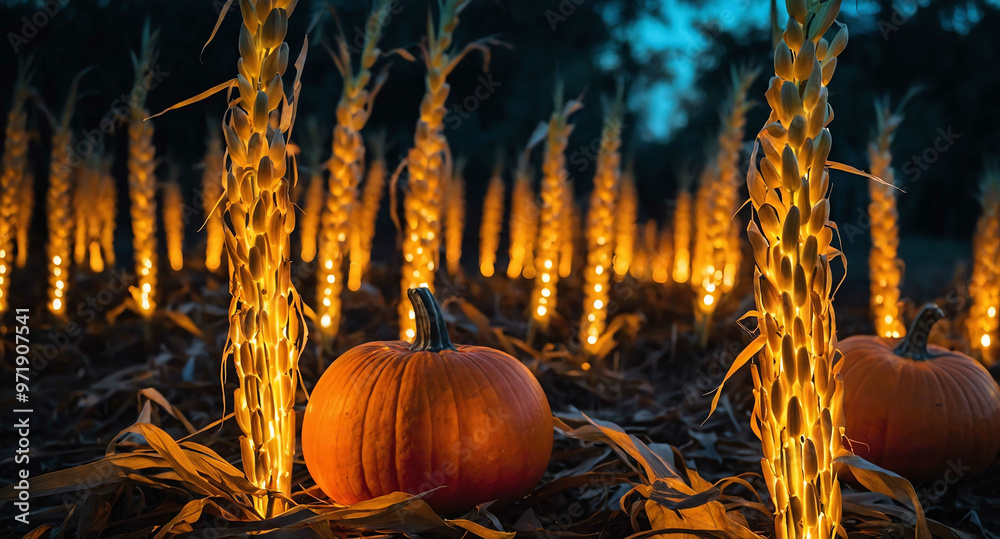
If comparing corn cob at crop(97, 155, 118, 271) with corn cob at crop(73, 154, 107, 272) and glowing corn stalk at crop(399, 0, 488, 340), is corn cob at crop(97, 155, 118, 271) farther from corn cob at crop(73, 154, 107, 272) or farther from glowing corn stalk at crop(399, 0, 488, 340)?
glowing corn stalk at crop(399, 0, 488, 340)

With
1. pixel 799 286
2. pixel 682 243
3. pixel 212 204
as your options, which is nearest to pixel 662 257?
pixel 682 243

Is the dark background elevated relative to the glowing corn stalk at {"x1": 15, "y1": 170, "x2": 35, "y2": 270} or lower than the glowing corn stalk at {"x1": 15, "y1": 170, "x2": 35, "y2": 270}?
elevated

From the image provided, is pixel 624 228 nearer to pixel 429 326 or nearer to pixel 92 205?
pixel 92 205

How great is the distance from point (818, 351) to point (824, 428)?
181 mm

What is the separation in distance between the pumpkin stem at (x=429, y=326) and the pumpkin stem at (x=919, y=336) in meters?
1.94

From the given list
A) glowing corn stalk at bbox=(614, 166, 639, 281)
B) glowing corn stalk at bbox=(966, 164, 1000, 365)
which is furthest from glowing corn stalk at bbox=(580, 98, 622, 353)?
glowing corn stalk at bbox=(614, 166, 639, 281)

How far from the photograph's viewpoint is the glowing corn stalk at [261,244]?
178 cm

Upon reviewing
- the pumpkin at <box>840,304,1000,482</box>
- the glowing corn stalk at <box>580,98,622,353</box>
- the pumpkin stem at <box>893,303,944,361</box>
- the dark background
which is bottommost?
the pumpkin at <box>840,304,1000,482</box>

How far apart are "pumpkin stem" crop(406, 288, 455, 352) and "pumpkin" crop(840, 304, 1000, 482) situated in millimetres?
1679

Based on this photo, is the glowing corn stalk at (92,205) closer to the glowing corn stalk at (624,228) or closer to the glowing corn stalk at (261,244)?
the glowing corn stalk at (624,228)

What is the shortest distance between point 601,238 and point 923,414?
7.94 feet

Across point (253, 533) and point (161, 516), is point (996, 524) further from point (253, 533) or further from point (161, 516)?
point (161, 516)

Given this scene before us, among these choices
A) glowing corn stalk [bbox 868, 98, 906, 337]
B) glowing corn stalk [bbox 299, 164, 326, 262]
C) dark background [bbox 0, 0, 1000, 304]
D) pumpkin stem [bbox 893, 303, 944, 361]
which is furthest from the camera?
dark background [bbox 0, 0, 1000, 304]

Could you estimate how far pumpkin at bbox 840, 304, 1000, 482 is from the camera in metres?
2.55
